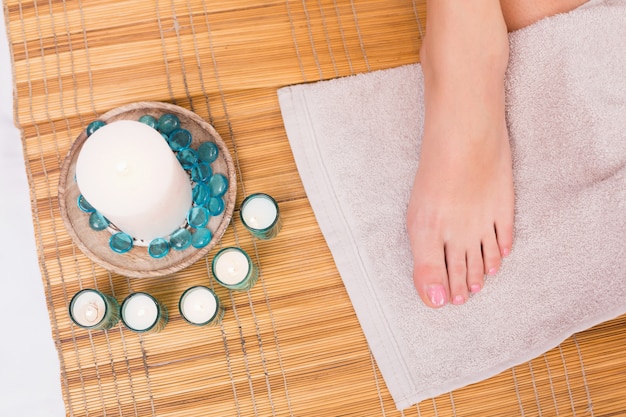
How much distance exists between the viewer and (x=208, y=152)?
75 centimetres

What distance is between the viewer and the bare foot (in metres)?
0.80

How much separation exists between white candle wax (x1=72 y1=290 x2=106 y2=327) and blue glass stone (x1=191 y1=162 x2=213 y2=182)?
0.20 metres

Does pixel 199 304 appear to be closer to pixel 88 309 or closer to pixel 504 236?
pixel 88 309

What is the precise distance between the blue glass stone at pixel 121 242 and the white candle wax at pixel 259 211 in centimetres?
16

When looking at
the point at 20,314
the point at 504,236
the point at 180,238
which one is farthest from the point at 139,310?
the point at 504,236

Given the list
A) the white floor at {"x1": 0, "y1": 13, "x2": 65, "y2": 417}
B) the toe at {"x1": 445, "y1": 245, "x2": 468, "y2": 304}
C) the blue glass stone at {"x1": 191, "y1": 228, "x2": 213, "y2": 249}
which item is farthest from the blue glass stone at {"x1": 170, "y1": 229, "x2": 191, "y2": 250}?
the toe at {"x1": 445, "y1": 245, "x2": 468, "y2": 304}

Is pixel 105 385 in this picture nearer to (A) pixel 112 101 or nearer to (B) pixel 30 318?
(B) pixel 30 318

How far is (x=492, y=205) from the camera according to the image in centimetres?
82

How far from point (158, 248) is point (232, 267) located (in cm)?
10

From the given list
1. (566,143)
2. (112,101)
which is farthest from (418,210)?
(112,101)

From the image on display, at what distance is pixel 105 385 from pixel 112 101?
42 centimetres

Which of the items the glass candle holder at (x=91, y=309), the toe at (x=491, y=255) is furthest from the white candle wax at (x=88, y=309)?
the toe at (x=491, y=255)

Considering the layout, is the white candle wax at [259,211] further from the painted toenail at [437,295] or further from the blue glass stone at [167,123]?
the painted toenail at [437,295]

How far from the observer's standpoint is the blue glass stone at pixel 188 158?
0.75 metres
